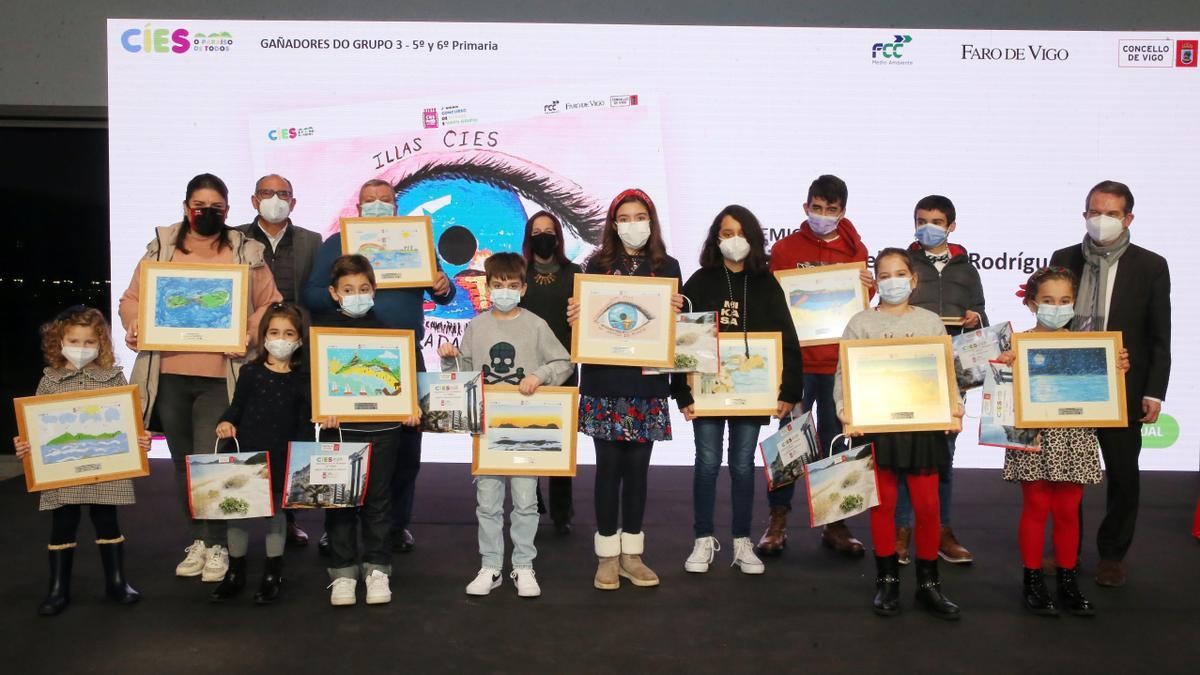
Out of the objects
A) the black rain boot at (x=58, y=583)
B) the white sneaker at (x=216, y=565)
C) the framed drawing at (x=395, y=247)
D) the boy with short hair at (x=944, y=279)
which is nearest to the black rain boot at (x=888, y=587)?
the boy with short hair at (x=944, y=279)

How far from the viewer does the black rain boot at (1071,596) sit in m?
3.30

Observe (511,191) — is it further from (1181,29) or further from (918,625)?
(1181,29)

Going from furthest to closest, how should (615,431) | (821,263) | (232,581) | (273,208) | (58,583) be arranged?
(821,263)
(273,208)
(615,431)
(232,581)
(58,583)

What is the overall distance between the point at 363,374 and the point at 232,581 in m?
0.89

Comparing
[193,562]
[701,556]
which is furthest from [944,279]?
[193,562]

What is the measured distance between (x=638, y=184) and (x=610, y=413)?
2.57 metres

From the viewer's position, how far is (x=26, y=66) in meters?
6.15

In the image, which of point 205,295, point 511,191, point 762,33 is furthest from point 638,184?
point 205,295

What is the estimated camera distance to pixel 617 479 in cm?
360

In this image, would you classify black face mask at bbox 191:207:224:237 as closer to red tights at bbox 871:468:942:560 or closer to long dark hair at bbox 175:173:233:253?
long dark hair at bbox 175:173:233:253

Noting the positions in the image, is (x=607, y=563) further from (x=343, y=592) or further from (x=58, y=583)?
(x=58, y=583)

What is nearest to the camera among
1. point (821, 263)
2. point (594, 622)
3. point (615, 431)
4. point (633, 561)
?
point (594, 622)

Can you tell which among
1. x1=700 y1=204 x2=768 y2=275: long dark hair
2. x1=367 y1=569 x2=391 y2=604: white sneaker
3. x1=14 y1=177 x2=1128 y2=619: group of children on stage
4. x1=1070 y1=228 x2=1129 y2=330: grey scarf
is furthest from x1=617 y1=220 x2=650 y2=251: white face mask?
x1=1070 y1=228 x2=1129 y2=330: grey scarf

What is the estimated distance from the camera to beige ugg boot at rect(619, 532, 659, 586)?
11.7ft
